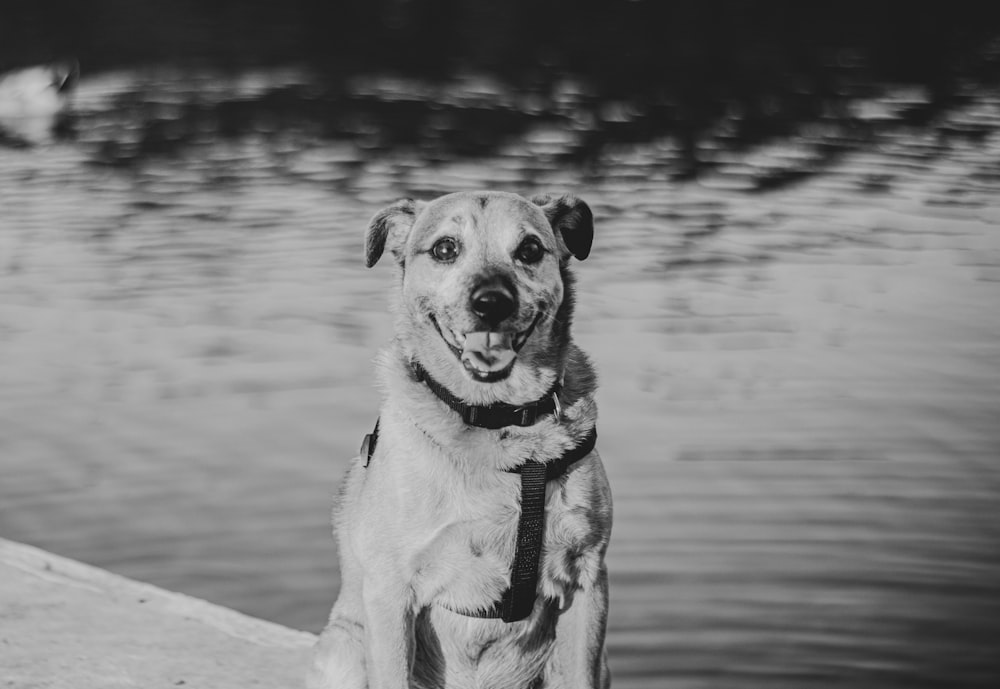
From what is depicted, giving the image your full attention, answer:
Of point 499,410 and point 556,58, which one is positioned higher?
point 499,410

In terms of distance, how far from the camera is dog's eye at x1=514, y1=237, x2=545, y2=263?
399cm

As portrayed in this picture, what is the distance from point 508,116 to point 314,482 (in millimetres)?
17098

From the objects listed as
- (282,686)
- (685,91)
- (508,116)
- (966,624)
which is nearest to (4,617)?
(282,686)

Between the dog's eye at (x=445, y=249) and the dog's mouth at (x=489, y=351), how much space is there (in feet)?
0.86

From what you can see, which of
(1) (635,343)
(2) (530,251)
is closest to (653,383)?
(1) (635,343)

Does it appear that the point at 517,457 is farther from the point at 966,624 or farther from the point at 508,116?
the point at 508,116

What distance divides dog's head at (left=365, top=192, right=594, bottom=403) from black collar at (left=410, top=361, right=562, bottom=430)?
0.04m

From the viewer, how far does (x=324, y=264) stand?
534 inches

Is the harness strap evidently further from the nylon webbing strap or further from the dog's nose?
the dog's nose

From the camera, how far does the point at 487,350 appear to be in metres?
3.81

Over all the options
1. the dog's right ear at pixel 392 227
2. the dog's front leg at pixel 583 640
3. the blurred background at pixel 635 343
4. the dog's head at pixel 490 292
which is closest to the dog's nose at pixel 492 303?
the dog's head at pixel 490 292

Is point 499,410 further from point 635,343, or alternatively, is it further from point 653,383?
point 635,343

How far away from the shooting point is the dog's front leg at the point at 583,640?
3748 millimetres

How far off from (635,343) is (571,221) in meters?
6.63
